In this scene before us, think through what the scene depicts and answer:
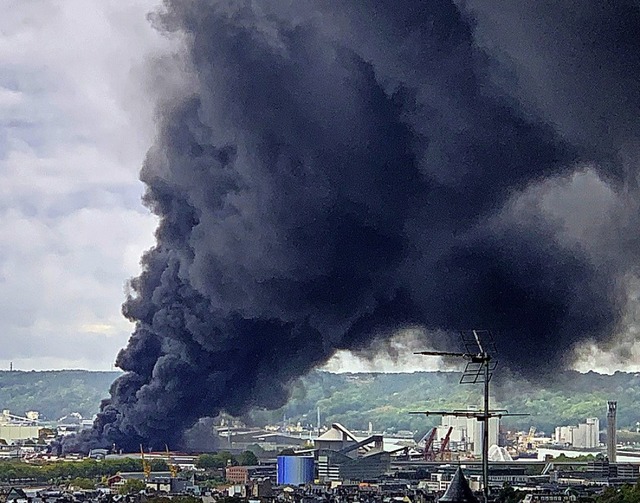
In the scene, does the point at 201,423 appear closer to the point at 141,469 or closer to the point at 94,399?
the point at 141,469

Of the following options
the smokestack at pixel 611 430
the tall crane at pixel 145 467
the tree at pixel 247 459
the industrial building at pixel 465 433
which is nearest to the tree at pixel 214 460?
the tree at pixel 247 459

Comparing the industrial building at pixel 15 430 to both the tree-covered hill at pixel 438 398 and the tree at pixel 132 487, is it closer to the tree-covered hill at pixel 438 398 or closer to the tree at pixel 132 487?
the tree-covered hill at pixel 438 398

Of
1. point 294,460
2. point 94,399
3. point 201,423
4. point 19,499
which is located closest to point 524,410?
point 294,460

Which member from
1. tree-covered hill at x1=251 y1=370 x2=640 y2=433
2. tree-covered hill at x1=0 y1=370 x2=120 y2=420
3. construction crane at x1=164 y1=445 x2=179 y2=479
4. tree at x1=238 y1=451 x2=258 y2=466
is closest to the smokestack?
tree-covered hill at x1=251 y1=370 x2=640 y2=433

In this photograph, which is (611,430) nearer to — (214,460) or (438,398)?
(438,398)

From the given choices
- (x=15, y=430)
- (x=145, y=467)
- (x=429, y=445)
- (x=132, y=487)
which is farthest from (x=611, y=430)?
(x=15, y=430)

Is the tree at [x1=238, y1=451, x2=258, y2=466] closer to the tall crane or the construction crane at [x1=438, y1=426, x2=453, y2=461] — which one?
the tall crane
